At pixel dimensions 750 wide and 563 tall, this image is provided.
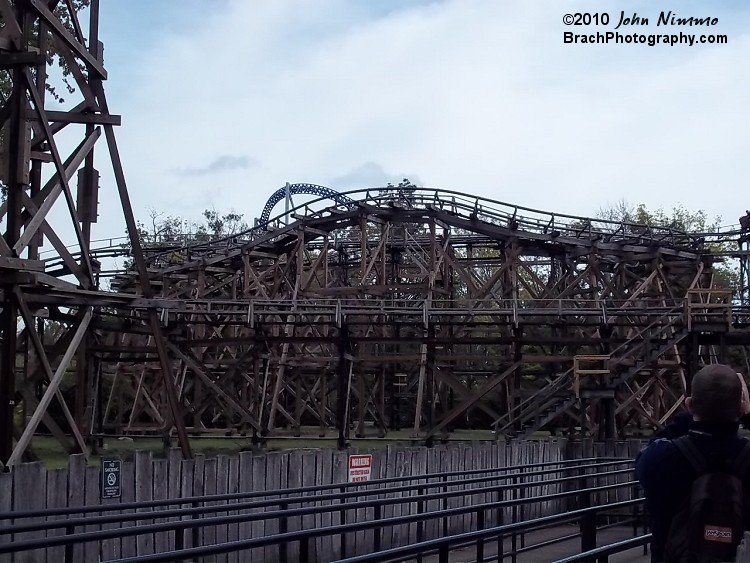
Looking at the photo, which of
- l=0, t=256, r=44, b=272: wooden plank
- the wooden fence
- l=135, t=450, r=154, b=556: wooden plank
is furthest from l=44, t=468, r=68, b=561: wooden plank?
l=0, t=256, r=44, b=272: wooden plank

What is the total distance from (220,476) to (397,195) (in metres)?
20.6

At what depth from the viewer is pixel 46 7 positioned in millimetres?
14195

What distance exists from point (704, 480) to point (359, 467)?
10908mm

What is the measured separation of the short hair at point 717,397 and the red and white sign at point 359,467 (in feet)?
35.0

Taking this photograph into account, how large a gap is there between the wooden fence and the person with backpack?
578 cm

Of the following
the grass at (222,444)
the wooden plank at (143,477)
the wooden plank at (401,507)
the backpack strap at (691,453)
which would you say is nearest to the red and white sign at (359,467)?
the wooden plank at (401,507)

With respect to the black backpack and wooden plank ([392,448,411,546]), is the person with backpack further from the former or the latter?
wooden plank ([392,448,411,546])

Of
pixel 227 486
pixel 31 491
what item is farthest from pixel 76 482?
pixel 227 486

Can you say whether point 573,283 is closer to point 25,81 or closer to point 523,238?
point 523,238

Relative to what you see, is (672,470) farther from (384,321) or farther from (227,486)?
(384,321)

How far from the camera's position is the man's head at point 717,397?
3758 mm

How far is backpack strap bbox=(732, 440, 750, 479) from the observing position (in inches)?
146

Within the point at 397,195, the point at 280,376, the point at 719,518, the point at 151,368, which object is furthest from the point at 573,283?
the point at 719,518

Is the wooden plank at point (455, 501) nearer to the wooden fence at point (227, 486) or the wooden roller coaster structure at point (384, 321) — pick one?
the wooden fence at point (227, 486)
